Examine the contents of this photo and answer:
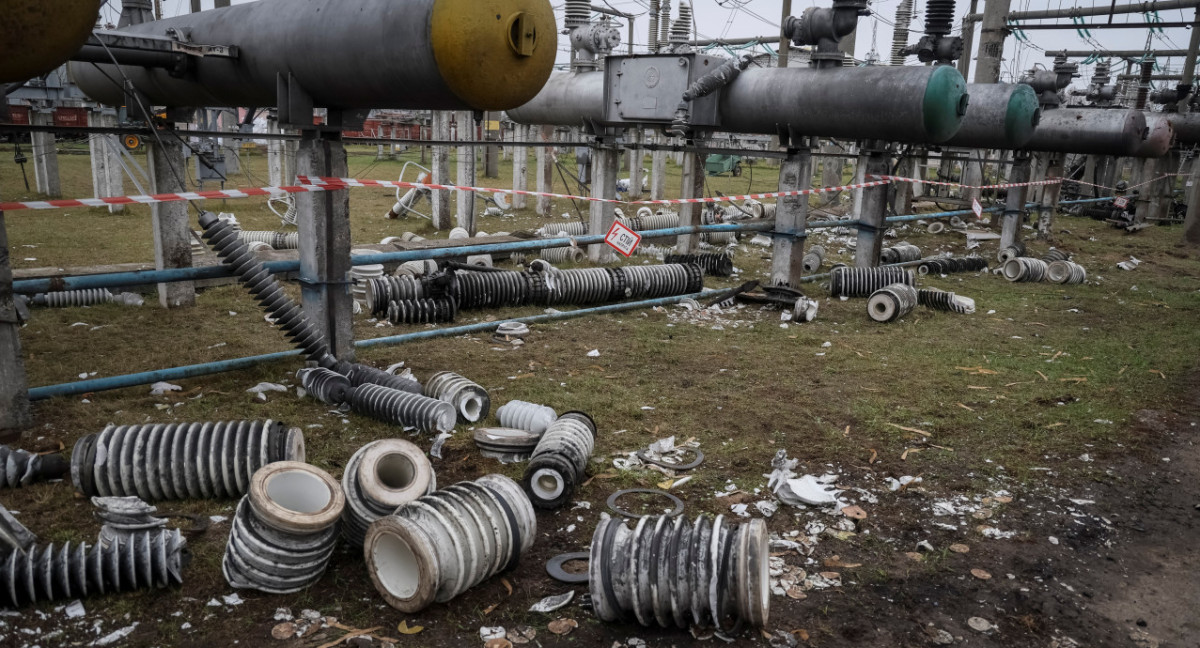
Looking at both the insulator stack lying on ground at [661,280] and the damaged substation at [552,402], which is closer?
the damaged substation at [552,402]

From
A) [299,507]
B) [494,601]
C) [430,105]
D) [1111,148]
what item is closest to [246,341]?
[430,105]

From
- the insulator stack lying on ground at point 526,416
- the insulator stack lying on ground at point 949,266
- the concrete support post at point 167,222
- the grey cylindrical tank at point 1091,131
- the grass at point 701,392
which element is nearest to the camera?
the grass at point 701,392

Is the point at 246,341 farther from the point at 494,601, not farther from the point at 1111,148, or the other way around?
the point at 1111,148

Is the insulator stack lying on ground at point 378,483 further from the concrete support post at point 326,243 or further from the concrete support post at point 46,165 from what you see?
the concrete support post at point 46,165

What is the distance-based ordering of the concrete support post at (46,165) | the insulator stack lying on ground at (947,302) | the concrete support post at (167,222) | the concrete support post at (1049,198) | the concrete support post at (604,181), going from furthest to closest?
the concrete support post at (46,165)
the concrete support post at (1049,198)
the concrete support post at (604,181)
the insulator stack lying on ground at (947,302)
the concrete support post at (167,222)

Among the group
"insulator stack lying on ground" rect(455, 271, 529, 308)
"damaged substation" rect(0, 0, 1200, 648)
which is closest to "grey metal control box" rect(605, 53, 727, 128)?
"damaged substation" rect(0, 0, 1200, 648)

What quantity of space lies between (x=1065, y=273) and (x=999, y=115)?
13.0ft

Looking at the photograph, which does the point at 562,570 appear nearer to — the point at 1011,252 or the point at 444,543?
the point at 444,543

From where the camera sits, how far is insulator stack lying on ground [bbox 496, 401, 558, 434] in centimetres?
538

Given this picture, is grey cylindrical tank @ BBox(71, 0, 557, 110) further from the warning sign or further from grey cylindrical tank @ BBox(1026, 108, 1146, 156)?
grey cylindrical tank @ BBox(1026, 108, 1146, 156)

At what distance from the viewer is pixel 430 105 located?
200 inches

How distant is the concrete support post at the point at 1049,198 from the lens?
1603 centimetres

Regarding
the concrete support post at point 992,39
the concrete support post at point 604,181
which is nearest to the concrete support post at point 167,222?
the concrete support post at point 604,181

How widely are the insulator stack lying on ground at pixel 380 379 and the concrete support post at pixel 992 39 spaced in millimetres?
14362
